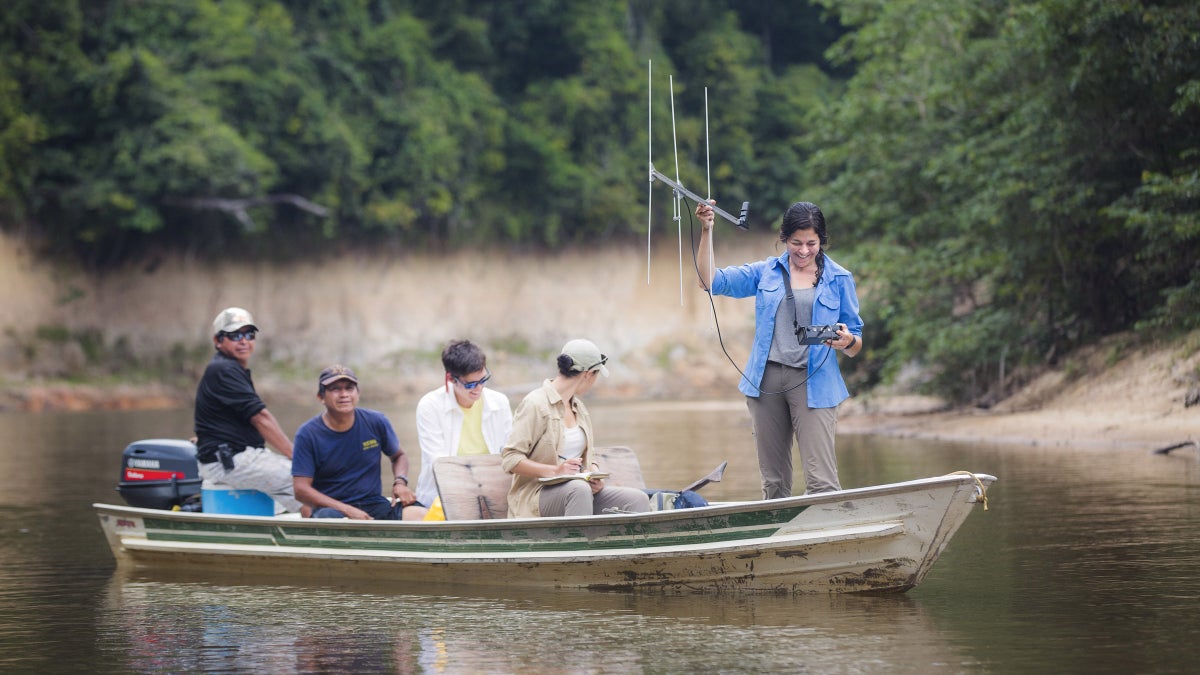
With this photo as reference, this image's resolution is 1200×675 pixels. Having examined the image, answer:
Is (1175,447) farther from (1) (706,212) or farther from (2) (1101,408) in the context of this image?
(1) (706,212)

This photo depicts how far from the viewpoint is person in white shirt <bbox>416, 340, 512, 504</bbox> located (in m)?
9.81

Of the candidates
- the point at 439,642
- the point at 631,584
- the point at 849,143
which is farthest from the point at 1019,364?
the point at 439,642

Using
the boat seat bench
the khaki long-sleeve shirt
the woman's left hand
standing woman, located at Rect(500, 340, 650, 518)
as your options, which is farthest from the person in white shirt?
the woman's left hand

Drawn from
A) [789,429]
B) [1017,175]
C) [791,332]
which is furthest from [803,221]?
[1017,175]

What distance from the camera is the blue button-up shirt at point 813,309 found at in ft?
26.7

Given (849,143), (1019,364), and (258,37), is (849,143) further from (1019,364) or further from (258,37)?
(258,37)

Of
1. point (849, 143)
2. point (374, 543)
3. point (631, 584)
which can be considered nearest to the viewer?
point (631, 584)

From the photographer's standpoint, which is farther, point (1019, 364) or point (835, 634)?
point (1019, 364)

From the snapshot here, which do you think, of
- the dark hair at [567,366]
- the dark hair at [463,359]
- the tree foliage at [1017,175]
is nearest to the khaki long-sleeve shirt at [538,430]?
the dark hair at [567,366]

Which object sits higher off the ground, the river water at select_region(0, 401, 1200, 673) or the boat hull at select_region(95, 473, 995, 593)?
the boat hull at select_region(95, 473, 995, 593)

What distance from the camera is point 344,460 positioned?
9820mm

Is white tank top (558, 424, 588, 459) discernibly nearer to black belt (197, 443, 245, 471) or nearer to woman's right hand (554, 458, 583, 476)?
woman's right hand (554, 458, 583, 476)

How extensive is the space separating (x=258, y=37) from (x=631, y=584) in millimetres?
33697

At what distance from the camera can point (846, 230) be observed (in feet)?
88.0
